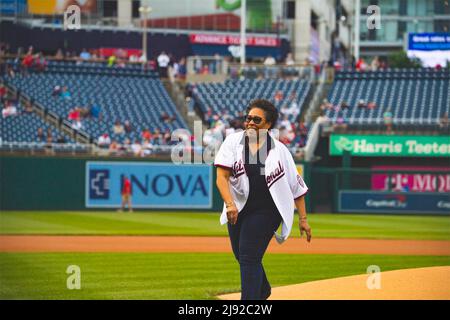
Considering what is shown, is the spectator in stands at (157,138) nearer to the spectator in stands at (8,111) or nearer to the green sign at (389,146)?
the spectator in stands at (8,111)

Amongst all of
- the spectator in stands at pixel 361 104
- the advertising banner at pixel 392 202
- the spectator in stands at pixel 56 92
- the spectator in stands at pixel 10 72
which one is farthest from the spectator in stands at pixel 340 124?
the spectator in stands at pixel 10 72

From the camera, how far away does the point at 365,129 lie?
35.0m

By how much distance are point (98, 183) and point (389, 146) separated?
32.9 feet

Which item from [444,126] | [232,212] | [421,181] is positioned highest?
[444,126]

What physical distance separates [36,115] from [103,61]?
332 inches

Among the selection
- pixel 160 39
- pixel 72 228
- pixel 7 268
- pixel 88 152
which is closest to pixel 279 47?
pixel 160 39

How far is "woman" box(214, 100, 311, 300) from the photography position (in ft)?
27.4

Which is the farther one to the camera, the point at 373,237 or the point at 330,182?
the point at 330,182

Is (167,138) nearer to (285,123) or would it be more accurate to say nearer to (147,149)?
(147,149)

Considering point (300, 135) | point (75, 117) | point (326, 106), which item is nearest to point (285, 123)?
point (300, 135)

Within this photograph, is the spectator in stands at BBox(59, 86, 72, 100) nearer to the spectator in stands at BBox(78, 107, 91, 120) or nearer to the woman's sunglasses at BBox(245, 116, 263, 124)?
the spectator in stands at BBox(78, 107, 91, 120)

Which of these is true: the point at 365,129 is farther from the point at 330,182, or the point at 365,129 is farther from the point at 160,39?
the point at 160,39

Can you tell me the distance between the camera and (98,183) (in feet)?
106

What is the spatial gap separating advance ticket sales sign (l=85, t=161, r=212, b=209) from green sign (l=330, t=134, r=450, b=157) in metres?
4.98
